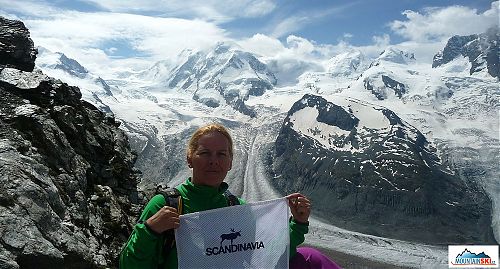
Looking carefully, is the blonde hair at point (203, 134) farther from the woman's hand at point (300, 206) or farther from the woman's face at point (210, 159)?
the woman's hand at point (300, 206)

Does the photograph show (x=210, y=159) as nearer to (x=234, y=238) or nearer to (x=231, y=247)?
(x=234, y=238)

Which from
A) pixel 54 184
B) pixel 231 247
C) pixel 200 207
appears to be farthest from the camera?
pixel 54 184

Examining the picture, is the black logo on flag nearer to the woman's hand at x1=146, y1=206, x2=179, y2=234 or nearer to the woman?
the woman

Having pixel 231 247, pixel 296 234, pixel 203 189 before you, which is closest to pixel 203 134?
pixel 203 189

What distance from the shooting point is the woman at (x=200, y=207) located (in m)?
6.05

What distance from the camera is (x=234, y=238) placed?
23.2 ft

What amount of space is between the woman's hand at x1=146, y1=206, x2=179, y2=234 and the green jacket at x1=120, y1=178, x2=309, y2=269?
89 millimetres

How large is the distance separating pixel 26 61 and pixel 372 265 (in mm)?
170859

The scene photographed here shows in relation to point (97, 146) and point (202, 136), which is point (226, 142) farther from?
point (97, 146)

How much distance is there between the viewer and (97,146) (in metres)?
24.6

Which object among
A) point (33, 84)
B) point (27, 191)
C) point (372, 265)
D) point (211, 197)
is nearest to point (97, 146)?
point (33, 84)

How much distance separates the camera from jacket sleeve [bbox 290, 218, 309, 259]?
743cm

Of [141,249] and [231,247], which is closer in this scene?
[141,249]

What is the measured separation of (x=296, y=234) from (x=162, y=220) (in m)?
2.64
